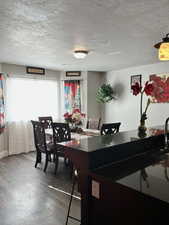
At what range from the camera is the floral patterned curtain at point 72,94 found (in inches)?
246

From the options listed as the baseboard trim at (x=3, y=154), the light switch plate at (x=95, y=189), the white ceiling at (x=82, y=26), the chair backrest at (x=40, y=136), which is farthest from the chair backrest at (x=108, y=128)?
the baseboard trim at (x=3, y=154)

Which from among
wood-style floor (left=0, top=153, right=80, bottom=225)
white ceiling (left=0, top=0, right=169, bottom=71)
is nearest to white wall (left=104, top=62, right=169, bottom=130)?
white ceiling (left=0, top=0, right=169, bottom=71)

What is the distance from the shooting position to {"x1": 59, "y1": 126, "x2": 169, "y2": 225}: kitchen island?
1.16 metres

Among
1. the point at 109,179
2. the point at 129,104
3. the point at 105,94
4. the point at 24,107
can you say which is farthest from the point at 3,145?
the point at 109,179

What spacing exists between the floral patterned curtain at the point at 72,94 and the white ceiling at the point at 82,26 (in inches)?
90.7

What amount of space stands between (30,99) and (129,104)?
2.89m

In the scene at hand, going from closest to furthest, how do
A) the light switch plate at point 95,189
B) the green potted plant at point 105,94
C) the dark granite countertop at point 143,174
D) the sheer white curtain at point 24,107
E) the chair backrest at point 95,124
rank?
the dark granite countertop at point 143,174
the light switch plate at point 95,189
the chair backrest at point 95,124
the sheer white curtain at point 24,107
the green potted plant at point 105,94

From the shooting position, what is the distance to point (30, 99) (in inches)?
221

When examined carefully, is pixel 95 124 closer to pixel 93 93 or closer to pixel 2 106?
pixel 93 93

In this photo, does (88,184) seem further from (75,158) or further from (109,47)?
(109,47)

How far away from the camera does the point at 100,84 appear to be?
649cm

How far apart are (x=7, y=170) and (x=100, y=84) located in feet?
12.8

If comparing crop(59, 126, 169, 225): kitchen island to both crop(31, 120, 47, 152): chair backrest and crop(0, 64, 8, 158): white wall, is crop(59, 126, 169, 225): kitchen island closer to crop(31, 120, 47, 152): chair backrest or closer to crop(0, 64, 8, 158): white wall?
crop(31, 120, 47, 152): chair backrest

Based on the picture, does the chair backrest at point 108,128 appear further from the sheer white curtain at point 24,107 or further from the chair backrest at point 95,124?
the sheer white curtain at point 24,107
